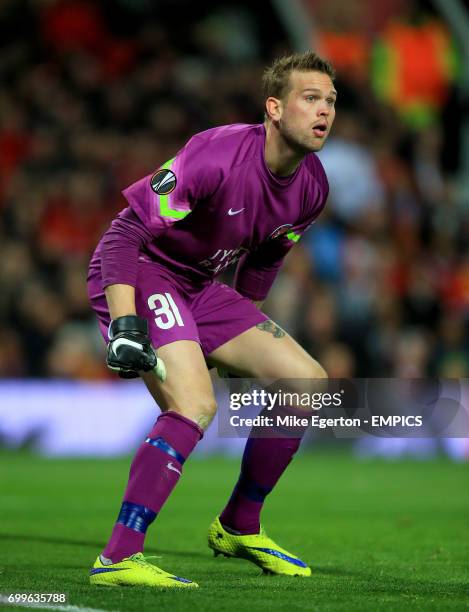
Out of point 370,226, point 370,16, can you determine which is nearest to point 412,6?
point 370,16

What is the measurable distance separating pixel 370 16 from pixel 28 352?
5785mm

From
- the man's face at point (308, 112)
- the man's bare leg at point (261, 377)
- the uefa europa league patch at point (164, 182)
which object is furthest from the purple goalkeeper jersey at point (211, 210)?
the man's bare leg at point (261, 377)

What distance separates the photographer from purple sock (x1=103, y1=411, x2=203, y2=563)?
15.2 feet

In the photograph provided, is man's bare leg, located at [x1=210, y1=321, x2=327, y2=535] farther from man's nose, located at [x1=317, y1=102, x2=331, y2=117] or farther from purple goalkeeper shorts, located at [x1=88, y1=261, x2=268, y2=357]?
man's nose, located at [x1=317, y1=102, x2=331, y2=117]

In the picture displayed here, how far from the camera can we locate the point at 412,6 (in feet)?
49.2

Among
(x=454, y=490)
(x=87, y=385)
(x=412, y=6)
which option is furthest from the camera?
(x=412, y=6)

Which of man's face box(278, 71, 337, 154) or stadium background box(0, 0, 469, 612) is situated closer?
man's face box(278, 71, 337, 154)

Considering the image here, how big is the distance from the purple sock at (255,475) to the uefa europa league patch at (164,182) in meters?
1.11

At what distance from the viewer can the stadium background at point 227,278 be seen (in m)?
7.46

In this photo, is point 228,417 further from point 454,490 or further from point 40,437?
point 40,437

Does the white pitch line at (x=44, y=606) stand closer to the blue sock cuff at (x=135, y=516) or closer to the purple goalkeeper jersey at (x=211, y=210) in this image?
the blue sock cuff at (x=135, y=516)

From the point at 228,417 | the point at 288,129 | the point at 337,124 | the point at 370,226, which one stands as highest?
the point at 337,124

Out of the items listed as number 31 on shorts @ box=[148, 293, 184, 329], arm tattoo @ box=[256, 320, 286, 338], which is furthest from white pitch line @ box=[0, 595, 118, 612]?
arm tattoo @ box=[256, 320, 286, 338]

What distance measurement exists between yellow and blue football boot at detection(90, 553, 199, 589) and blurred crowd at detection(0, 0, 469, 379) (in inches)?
272
